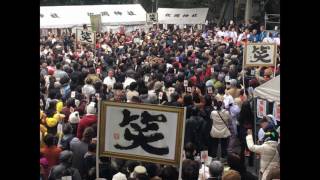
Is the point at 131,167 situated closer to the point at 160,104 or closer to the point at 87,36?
the point at 160,104

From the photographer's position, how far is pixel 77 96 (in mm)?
9500

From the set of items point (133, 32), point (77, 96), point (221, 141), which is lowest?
point (221, 141)

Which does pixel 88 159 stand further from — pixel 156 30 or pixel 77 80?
pixel 156 30

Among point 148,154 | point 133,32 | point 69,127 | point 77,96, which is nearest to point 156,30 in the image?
point 133,32

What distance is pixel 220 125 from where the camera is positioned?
8.35 m

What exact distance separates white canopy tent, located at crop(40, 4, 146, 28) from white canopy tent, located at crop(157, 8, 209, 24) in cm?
102

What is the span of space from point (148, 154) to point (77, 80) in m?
6.31

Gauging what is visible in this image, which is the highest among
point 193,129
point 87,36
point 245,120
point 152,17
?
point 152,17

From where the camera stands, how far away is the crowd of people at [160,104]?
630 centimetres

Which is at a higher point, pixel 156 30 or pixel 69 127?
pixel 156 30

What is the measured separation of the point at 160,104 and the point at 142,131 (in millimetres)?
3289

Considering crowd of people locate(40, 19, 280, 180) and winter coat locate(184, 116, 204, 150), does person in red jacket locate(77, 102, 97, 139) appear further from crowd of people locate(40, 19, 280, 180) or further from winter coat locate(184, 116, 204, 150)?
winter coat locate(184, 116, 204, 150)

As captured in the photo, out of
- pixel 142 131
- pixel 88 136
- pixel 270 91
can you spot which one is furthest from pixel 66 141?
pixel 270 91

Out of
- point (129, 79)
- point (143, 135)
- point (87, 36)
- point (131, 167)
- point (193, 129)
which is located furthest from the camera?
point (87, 36)
